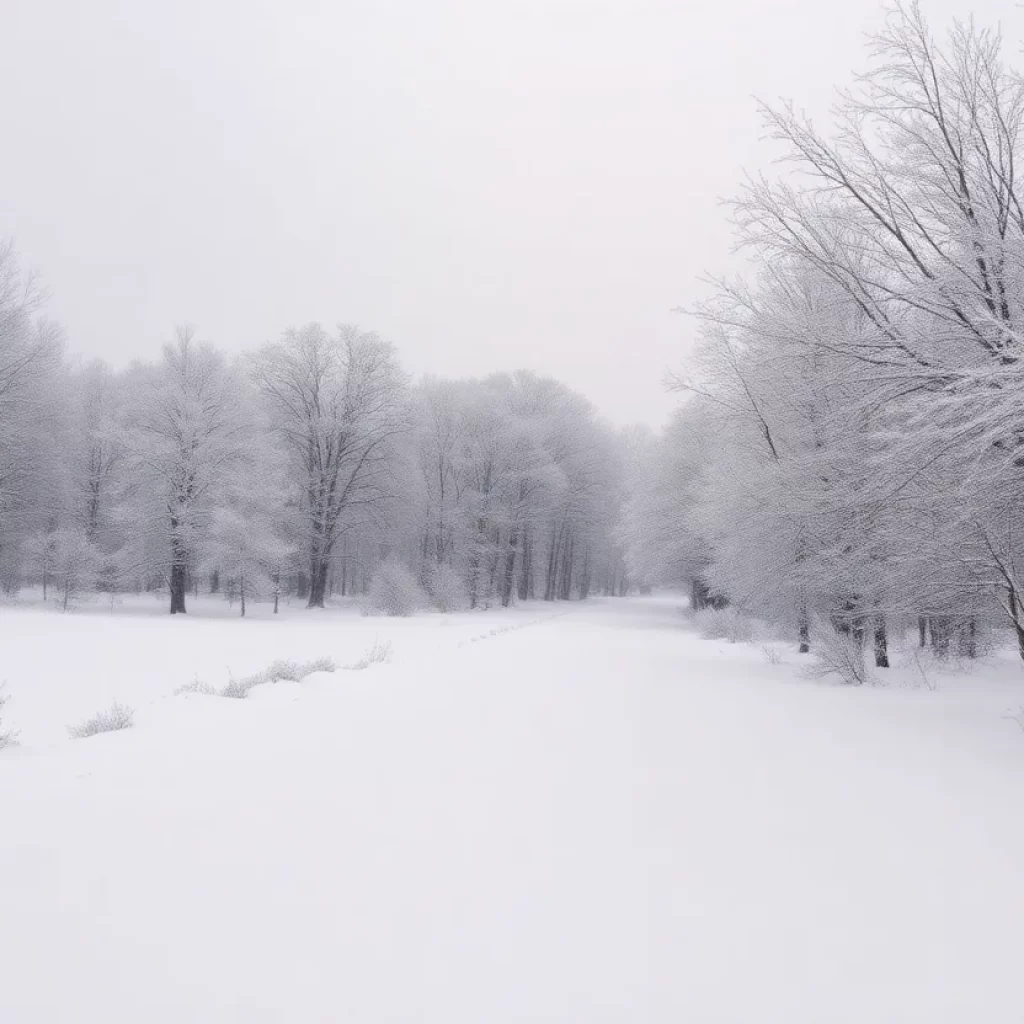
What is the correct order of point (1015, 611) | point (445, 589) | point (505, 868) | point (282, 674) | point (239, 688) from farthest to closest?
point (445, 589) < point (282, 674) < point (1015, 611) < point (239, 688) < point (505, 868)

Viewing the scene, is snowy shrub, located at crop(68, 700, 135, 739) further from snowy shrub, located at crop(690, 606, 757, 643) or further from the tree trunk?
snowy shrub, located at crop(690, 606, 757, 643)

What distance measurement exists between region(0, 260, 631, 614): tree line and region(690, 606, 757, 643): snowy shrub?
1276 cm

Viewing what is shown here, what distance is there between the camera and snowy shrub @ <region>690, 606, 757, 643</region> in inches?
727

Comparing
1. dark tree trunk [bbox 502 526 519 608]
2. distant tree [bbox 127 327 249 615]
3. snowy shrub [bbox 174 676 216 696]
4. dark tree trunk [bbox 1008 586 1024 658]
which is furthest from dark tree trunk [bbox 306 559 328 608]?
dark tree trunk [bbox 1008 586 1024 658]

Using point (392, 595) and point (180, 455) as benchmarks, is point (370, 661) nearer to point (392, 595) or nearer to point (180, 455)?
point (392, 595)

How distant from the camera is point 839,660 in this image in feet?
29.3

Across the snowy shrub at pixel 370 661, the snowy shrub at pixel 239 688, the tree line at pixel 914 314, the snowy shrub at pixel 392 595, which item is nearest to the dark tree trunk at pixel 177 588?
the snowy shrub at pixel 392 595

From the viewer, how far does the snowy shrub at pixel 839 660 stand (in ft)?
28.9

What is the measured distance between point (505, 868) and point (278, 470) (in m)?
25.2

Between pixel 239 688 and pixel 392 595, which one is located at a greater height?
pixel 239 688

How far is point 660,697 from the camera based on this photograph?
7359mm

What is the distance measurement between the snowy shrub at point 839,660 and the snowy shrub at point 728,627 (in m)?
8.44

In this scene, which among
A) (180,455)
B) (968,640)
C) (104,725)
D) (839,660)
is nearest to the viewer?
(104,725)

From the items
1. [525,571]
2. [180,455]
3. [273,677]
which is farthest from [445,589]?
[273,677]
